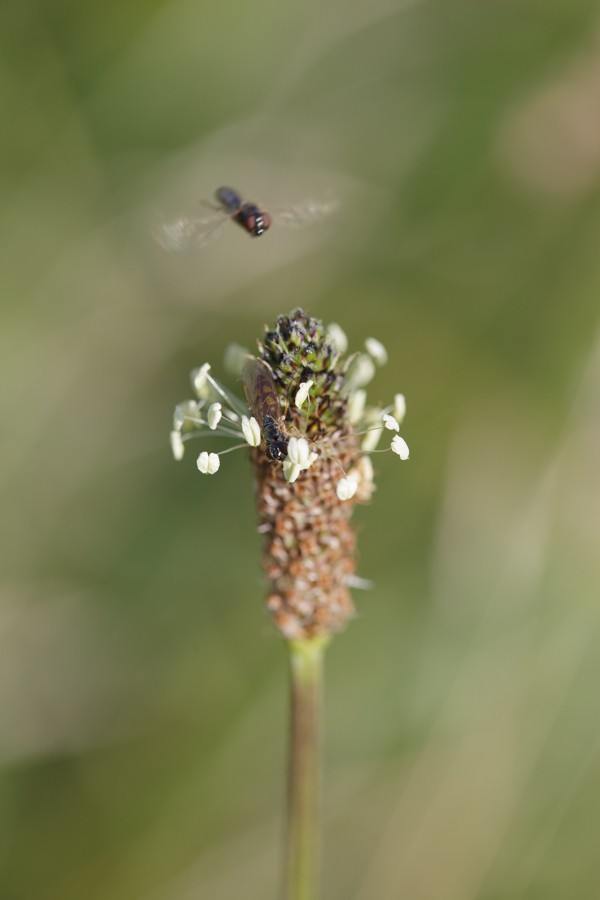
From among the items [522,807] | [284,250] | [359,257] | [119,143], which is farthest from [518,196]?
[522,807]

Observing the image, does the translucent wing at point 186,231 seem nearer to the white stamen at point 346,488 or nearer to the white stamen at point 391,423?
the white stamen at point 391,423

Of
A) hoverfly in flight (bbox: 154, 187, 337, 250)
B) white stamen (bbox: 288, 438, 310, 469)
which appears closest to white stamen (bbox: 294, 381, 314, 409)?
white stamen (bbox: 288, 438, 310, 469)

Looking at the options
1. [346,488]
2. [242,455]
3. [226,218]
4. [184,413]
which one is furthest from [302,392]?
[242,455]

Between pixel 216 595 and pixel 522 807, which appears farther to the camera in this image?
pixel 216 595

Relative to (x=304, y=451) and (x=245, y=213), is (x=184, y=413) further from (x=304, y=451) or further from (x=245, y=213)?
(x=245, y=213)

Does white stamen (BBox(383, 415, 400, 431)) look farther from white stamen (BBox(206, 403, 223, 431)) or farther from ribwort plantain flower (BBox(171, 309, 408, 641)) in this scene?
white stamen (BBox(206, 403, 223, 431))

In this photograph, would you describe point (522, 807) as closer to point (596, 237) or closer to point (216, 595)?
point (216, 595)

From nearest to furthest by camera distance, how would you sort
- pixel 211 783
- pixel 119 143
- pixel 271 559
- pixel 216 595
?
pixel 271 559 → pixel 211 783 → pixel 216 595 → pixel 119 143
